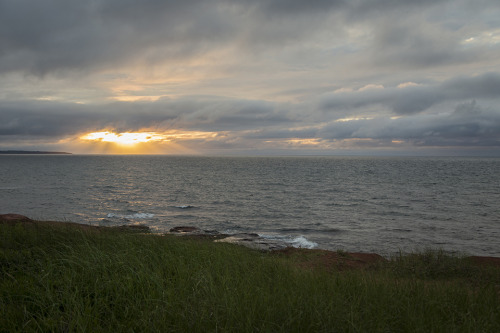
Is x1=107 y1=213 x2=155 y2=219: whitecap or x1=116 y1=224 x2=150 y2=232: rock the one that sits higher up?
x1=116 y1=224 x2=150 y2=232: rock


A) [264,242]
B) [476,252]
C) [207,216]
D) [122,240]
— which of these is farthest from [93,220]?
[476,252]

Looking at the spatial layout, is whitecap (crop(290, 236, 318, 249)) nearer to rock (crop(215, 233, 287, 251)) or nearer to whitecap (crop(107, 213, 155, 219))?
rock (crop(215, 233, 287, 251))

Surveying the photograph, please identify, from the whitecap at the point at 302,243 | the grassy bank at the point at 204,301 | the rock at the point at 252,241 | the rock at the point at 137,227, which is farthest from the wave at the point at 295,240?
the grassy bank at the point at 204,301

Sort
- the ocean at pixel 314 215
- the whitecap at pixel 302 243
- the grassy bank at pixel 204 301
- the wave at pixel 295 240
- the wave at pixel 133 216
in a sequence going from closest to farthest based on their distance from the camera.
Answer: the grassy bank at pixel 204 301, the whitecap at pixel 302 243, the wave at pixel 295 240, the ocean at pixel 314 215, the wave at pixel 133 216

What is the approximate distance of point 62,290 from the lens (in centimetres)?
598

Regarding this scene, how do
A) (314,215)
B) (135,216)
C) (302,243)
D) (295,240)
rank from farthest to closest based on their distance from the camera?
(314,215), (135,216), (295,240), (302,243)

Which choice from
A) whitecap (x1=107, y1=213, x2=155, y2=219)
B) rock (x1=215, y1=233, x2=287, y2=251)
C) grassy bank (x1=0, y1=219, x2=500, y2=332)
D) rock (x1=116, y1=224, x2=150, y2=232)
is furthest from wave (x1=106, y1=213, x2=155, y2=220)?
grassy bank (x1=0, y1=219, x2=500, y2=332)

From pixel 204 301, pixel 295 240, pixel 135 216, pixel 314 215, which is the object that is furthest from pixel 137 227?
pixel 204 301

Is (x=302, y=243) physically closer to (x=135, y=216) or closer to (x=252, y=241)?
(x=252, y=241)

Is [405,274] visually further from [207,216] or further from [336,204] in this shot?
[336,204]

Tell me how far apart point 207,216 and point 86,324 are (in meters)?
26.8

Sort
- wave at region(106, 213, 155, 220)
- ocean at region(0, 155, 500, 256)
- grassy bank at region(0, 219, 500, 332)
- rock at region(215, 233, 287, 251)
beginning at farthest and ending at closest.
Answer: wave at region(106, 213, 155, 220) < ocean at region(0, 155, 500, 256) < rock at region(215, 233, 287, 251) < grassy bank at region(0, 219, 500, 332)

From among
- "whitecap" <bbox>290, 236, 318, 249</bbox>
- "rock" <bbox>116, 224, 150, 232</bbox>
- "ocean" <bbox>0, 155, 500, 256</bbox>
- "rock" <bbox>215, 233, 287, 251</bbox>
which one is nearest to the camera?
"rock" <bbox>116, 224, 150, 232</bbox>

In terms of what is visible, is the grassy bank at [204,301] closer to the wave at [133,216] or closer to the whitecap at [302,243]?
the whitecap at [302,243]
